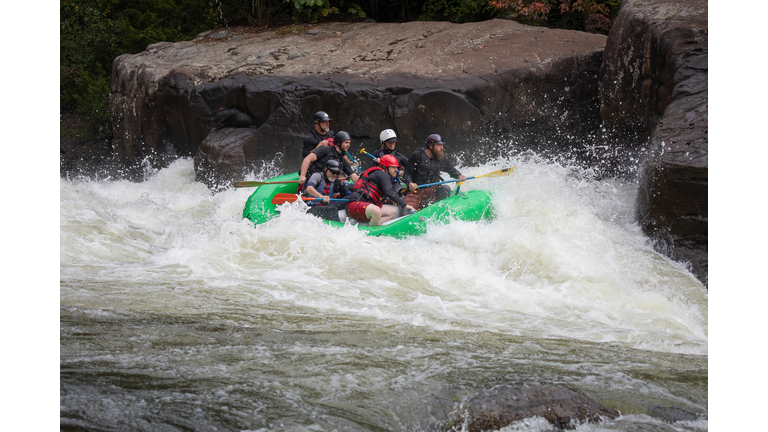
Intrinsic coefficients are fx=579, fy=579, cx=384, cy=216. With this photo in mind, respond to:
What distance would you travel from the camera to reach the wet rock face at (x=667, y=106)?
5.25m

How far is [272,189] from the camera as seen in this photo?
7.14 meters

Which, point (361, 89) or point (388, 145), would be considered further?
point (361, 89)

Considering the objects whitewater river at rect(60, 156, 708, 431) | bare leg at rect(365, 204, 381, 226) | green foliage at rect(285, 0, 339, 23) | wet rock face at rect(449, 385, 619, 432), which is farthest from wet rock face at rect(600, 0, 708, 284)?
green foliage at rect(285, 0, 339, 23)

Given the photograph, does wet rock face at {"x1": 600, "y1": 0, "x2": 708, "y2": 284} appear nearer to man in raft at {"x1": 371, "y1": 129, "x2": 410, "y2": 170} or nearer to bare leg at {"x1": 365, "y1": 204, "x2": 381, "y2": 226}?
man in raft at {"x1": 371, "y1": 129, "x2": 410, "y2": 170}

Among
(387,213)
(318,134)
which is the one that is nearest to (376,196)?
(387,213)

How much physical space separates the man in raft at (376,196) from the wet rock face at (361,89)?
2.87m

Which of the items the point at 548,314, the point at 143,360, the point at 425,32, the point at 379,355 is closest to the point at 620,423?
the point at 379,355

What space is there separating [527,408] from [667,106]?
16.2ft

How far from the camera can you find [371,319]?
386cm

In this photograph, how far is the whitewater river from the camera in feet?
8.49

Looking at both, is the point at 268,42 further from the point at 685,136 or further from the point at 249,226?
the point at 685,136

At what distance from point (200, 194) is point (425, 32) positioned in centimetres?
480

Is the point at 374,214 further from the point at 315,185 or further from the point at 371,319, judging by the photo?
the point at 371,319

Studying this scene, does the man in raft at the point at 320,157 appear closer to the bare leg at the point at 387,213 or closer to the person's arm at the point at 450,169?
the bare leg at the point at 387,213
